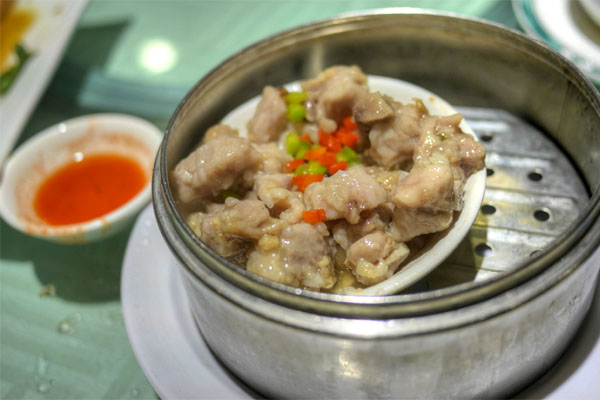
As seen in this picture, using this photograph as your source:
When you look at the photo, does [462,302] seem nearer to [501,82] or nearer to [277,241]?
[277,241]

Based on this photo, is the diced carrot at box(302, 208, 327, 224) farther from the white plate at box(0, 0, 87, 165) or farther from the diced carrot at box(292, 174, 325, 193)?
the white plate at box(0, 0, 87, 165)

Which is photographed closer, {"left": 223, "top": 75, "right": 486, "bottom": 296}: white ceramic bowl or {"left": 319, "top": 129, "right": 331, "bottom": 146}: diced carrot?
{"left": 223, "top": 75, "right": 486, "bottom": 296}: white ceramic bowl

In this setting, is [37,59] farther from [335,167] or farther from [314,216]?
[314,216]

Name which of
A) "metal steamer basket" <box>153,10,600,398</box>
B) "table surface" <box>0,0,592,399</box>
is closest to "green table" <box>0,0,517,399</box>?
"table surface" <box>0,0,592,399</box>

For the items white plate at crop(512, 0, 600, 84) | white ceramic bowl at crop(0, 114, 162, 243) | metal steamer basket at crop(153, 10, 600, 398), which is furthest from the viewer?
white plate at crop(512, 0, 600, 84)

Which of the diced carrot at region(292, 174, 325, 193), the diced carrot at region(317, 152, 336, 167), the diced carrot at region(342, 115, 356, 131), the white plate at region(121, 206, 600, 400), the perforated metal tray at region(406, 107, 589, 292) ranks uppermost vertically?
the diced carrot at region(342, 115, 356, 131)

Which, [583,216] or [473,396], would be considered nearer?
[583,216]

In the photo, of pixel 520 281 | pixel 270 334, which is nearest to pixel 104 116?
pixel 270 334
